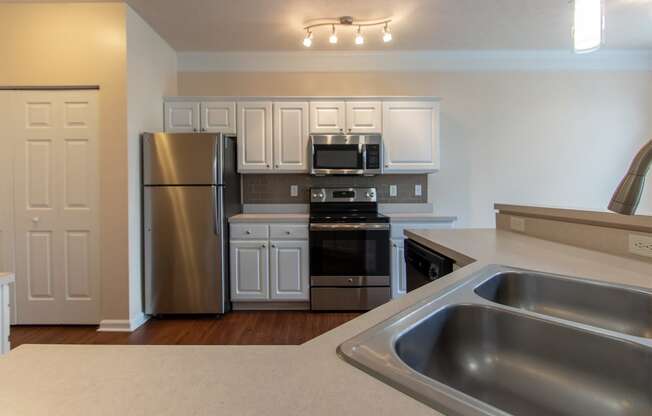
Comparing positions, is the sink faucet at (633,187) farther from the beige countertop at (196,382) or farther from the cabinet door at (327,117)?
the cabinet door at (327,117)

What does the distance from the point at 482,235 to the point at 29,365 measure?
6.22 feet

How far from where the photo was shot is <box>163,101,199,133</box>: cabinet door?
11.1 ft

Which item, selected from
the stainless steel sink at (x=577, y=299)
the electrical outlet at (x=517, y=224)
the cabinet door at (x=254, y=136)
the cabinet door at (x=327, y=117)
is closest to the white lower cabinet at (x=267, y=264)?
the cabinet door at (x=254, y=136)

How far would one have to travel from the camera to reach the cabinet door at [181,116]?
11.1 feet

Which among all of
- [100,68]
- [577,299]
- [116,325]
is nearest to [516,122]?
[577,299]

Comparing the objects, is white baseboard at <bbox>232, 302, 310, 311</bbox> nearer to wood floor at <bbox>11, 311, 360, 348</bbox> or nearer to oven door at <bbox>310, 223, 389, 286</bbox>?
wood floor at <bbox>11, 311, 360, 348</bbox>

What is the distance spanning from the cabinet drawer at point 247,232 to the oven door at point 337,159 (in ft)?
2.49

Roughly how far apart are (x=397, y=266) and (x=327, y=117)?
157 cm

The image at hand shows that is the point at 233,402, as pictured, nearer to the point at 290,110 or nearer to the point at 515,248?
the point at 515,248

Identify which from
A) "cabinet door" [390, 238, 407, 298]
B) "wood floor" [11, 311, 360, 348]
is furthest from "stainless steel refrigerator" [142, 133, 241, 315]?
"cabinet door" [390, 238, 407, 298]

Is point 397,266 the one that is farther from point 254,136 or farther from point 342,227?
point 254,136

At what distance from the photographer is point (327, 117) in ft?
11.2

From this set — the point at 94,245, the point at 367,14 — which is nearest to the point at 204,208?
the point at 94,245

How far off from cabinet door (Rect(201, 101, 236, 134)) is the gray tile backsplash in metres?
0.55
